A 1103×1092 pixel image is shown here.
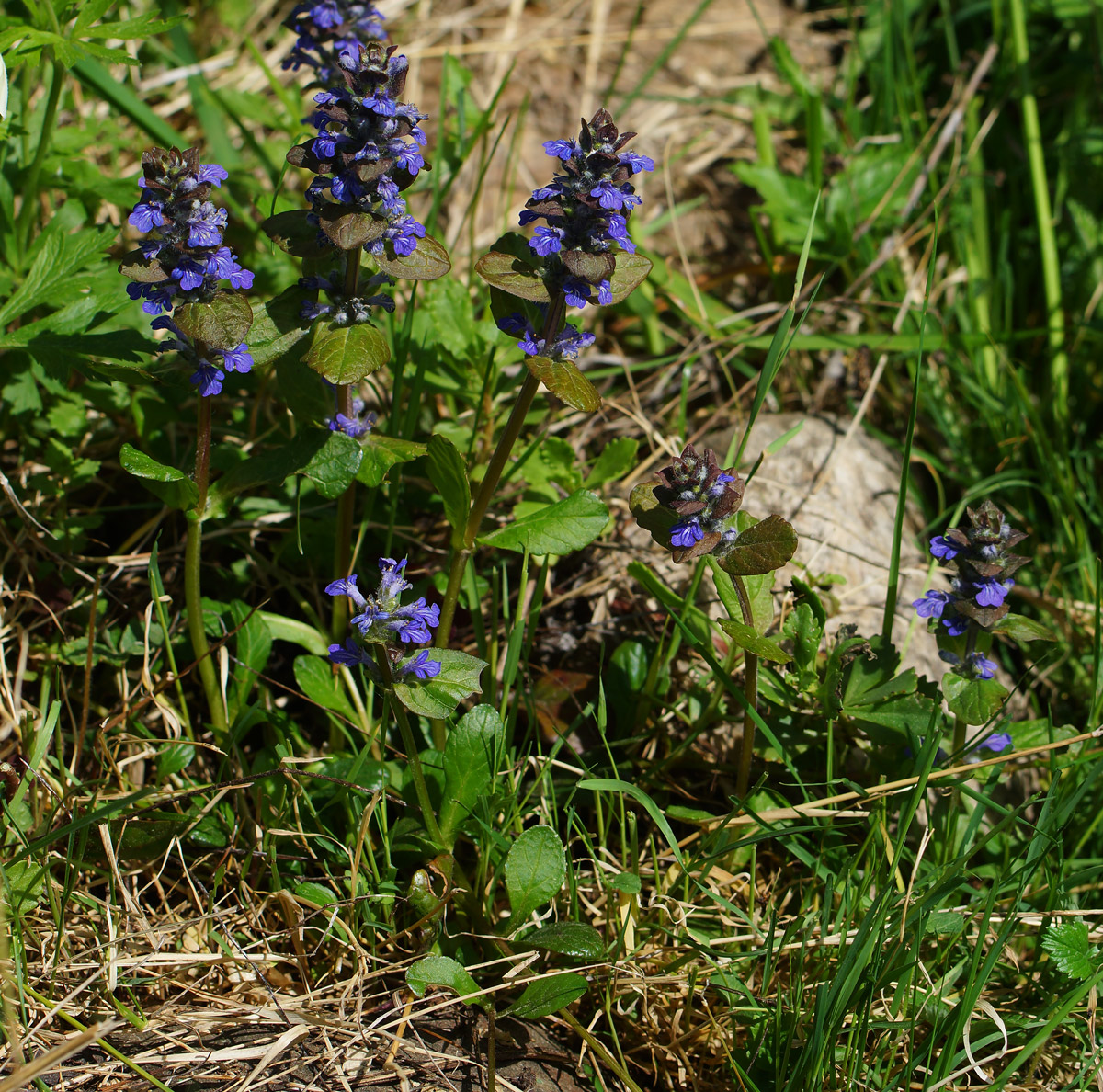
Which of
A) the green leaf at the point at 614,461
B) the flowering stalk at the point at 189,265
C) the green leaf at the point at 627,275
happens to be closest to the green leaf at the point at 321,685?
the flowering stalk at the point at 189,265

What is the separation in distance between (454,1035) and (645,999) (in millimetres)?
478

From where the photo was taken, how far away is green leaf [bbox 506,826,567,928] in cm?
248

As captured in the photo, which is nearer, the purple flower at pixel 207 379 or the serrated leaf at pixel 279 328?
the purple flower at pixel 207 379

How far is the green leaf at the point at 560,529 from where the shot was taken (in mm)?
2789

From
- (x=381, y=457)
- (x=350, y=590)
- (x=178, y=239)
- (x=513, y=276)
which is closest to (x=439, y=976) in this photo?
(x=350, y=590)

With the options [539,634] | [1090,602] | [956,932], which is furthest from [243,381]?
[1090,602]

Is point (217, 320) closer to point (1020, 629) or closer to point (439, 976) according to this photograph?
point (439, 976)

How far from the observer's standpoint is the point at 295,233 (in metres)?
2.43

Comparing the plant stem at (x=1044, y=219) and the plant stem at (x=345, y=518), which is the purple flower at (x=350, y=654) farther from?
the plant stem at (x=1044, y=219)

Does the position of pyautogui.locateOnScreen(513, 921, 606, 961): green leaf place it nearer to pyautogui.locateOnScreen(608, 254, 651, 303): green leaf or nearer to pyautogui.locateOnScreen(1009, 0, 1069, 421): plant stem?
pyautogui.locateOnScreen(608, 254, 651, 303): green leaf

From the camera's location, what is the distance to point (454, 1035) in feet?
7.99

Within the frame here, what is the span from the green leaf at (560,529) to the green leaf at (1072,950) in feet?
5.04

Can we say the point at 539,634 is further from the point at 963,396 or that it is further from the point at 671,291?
the point at 963,396

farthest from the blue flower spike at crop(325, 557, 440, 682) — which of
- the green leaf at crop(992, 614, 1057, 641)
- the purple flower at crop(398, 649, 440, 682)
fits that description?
the green leaf at crop(992, 614, 1057, 641)
